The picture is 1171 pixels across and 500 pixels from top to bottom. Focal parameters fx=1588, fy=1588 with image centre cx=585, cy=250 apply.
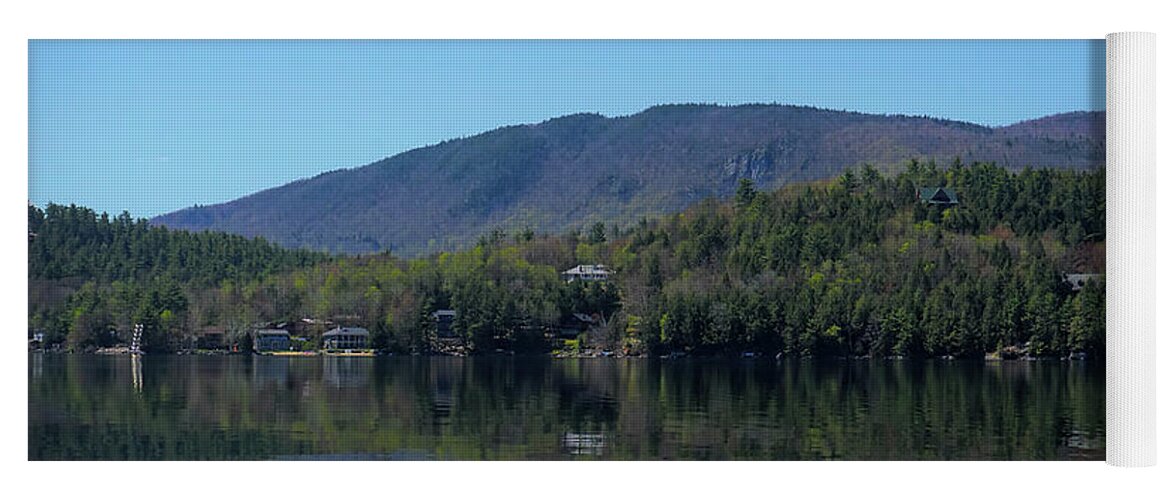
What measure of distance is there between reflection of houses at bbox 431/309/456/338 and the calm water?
43 centimetres

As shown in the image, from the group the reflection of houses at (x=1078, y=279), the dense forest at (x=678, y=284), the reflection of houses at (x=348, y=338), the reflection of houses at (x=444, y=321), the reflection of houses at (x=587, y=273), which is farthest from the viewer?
the reflection of houses at (x=587, y=273)

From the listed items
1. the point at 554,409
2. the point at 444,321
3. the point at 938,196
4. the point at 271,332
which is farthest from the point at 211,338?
the point at 938,196

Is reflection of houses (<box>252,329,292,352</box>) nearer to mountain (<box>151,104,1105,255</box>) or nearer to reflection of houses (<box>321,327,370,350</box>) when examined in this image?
reflection of houses (<box>321,327,370,350</box>)

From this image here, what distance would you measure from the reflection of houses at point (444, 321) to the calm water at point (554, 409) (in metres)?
0.43

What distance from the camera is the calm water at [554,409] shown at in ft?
47.7

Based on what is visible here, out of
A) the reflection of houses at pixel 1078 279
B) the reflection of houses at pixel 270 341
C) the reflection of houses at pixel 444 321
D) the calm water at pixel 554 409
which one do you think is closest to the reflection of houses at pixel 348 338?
the calm water at pixel 554 409

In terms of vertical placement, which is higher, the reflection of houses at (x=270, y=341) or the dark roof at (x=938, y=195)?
the dark roof at (x=938, y=195)

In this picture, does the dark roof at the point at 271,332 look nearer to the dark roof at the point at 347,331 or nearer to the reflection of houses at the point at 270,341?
the reflection of houses at the point at 270,341

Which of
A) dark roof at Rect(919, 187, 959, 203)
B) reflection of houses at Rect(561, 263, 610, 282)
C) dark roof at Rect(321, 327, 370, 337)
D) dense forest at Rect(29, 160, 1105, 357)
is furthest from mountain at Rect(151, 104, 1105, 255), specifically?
dark roof at Rect(321, 327, 370, 337)

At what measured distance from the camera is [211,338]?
19906 millimetres

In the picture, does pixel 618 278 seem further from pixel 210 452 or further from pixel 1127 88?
pixel 1127 88

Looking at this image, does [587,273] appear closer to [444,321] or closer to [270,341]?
[444,321]

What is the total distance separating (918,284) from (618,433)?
212 inches

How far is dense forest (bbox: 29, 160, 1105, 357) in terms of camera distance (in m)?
18.7
